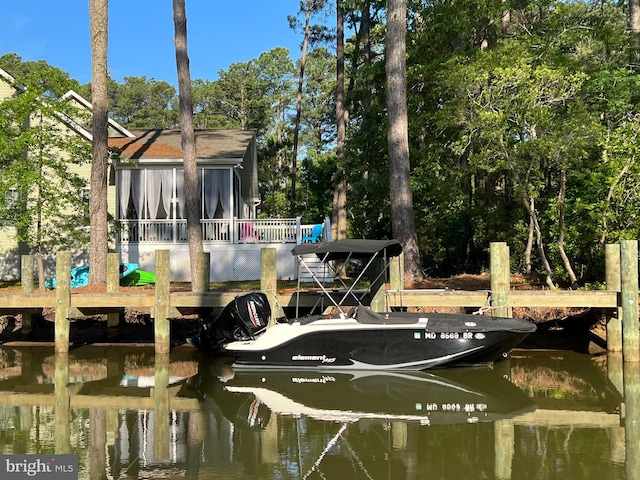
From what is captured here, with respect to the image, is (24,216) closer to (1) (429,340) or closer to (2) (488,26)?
(1) (429,340)

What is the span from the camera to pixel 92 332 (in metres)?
15.3

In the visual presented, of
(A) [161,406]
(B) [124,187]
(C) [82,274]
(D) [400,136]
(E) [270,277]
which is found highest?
(D) [400,136]

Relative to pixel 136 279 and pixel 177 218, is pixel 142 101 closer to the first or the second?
pixel 177 218

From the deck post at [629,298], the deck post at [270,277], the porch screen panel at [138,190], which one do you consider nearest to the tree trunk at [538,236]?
the deck post at [629,298]

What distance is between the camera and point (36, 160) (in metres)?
18.2

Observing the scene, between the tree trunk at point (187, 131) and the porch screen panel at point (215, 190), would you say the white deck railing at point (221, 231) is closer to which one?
the porch screen panel at point (215, 190)

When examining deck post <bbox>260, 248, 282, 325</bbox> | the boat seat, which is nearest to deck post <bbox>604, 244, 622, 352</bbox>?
the boat seat

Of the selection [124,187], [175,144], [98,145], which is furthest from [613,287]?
[175,144]

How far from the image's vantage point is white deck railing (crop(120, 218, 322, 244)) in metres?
20.3

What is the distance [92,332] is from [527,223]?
11.8 metres

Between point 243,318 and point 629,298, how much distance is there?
6.94 meters

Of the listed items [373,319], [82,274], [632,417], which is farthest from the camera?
[82,274]

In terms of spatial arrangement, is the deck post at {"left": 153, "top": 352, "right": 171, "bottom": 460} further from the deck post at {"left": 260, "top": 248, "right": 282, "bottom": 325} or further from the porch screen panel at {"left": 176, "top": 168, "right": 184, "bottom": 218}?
the porch screen panel at {"left": 176, "top": 168, "right": 184, "bottom": 218}

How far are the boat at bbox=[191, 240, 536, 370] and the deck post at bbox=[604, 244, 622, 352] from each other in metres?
1.96
